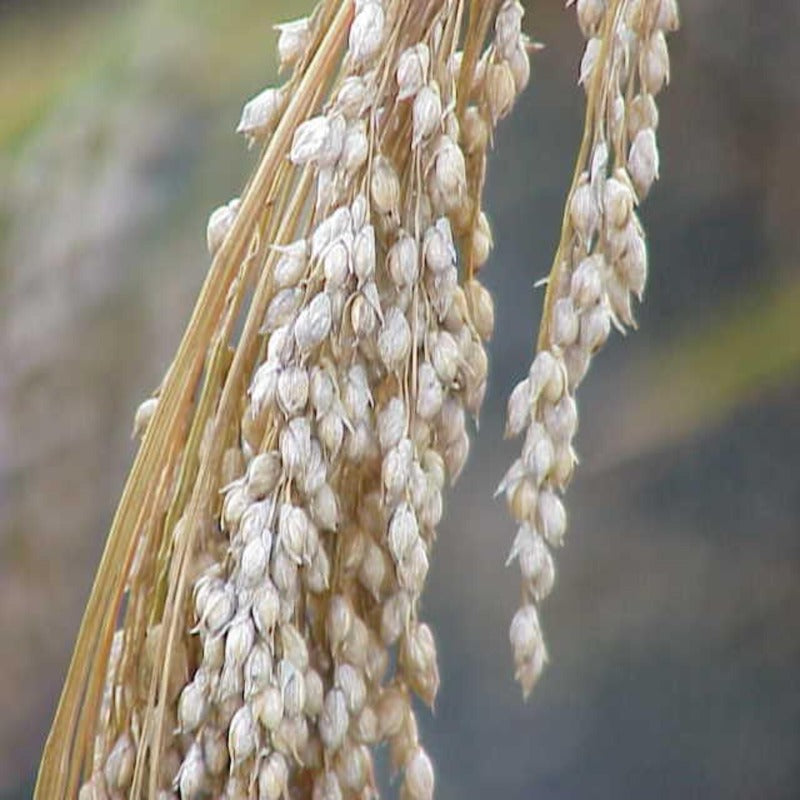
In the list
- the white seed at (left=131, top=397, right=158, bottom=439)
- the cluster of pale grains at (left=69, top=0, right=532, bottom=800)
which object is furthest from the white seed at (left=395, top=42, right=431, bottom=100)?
the white seed at (left=131, top=397, right=158, bottom=439)

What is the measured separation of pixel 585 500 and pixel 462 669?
0.53ft

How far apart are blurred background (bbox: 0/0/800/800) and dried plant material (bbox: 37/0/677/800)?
0.30 meters

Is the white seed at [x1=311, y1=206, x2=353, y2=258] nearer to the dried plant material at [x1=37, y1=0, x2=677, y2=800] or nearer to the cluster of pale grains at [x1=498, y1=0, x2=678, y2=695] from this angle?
the dried plant material at [x1=37, y1=0, x2=677, y2=800]

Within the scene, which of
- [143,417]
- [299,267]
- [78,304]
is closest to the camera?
[299,267]

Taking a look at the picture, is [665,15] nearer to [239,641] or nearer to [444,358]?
[444,358]

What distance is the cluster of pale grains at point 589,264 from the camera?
0.59 metres

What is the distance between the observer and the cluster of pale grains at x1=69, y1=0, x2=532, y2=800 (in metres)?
0.57

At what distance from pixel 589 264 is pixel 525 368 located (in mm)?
392

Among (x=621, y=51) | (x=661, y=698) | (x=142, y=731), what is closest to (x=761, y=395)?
(x=661, y=698)


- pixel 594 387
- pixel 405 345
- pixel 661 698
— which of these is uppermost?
pixel 594 387

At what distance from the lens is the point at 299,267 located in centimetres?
58

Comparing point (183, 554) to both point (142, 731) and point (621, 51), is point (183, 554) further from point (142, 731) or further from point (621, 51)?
point (621, 51)

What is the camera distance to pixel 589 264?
23.3 inches

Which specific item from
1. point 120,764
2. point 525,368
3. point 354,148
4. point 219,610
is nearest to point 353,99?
point 354,148
